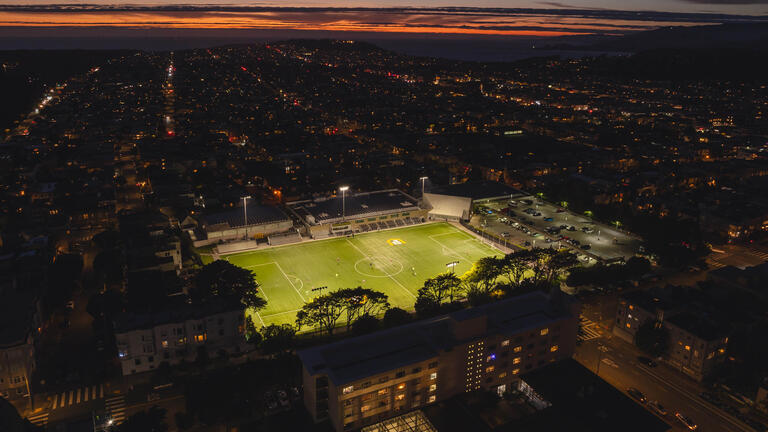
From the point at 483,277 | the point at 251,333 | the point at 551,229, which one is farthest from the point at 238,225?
the point at 551,229

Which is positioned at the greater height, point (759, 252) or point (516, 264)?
point (516, 264)

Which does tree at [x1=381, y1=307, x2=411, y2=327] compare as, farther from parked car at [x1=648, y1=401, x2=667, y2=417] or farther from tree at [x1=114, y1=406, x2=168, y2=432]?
parked car at [x1=648, y1=401, x2=667, y2=417]

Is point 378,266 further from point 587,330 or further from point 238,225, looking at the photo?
point 587,330

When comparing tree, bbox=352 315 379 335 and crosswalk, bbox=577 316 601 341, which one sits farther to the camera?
crosswalk, bbox=577 316 601 341

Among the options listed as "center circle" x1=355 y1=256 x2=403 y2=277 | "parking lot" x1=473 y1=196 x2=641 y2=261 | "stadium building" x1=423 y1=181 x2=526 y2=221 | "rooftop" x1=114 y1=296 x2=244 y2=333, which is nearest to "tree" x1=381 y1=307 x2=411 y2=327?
"center circle" x1=355 y1=256 x2=403 y2=277

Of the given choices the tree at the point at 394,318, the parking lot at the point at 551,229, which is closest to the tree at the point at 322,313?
the tree at the point at 394,318

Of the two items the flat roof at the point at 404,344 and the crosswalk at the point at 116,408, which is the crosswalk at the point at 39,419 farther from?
the flat roof at the point at 404,344
